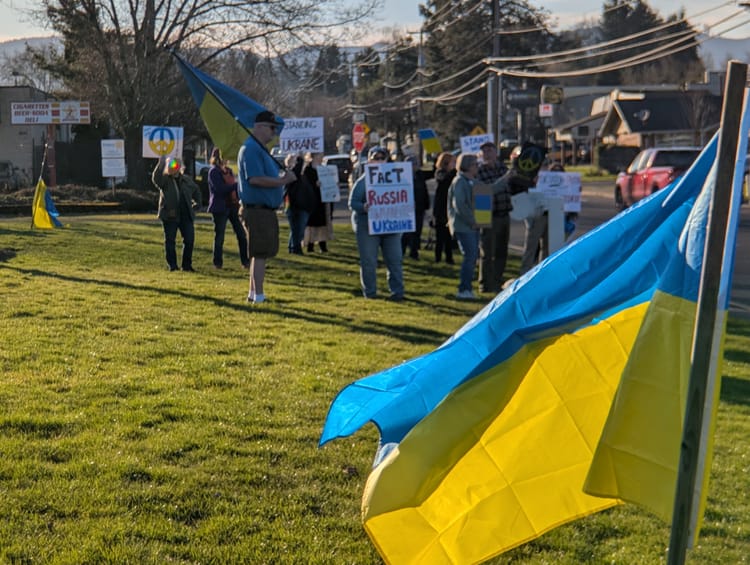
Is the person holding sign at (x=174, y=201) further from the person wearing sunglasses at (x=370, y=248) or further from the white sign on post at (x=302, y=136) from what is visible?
the white sign on post at (x=302, y=136)

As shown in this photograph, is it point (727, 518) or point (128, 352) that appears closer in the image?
point (727, 518)

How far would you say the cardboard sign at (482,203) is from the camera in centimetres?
1338

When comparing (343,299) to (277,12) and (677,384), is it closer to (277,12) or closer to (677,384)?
(677,384)

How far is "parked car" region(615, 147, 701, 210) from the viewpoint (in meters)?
28.5

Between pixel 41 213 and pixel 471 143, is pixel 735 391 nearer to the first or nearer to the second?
pixel 471 143

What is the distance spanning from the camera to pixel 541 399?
4.11m

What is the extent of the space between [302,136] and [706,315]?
1594 centimetres

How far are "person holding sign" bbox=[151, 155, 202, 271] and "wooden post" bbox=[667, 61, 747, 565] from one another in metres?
12.5

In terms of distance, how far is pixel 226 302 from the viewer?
12203mm

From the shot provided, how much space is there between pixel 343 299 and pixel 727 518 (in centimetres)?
815

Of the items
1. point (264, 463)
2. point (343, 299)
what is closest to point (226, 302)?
Answer: point (343, 299)

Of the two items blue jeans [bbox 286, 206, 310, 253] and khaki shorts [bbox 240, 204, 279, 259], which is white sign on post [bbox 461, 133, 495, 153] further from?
khaki shorts [bbox 240, 204, 279, 259]

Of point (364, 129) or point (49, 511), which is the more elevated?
point (364, 129)

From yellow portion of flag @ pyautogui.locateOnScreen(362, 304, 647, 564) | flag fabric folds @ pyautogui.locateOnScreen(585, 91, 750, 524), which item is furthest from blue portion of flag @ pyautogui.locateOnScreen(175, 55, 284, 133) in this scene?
flag fabric folds @ pyautogui.locateOnScreen(585, 91, 750, 524)
